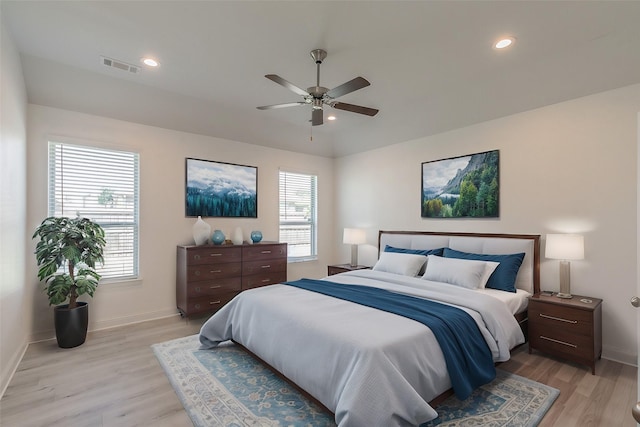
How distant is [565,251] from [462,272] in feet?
3.19

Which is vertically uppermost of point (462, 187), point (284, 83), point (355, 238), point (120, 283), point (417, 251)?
point (284, 83)

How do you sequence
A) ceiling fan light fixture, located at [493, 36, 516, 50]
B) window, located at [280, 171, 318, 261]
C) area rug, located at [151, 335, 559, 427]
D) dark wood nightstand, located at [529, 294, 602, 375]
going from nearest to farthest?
area rug, located at [151, 335, 559, 427], ceiling fan light fixture, located at [493, 36, 516, 50], dark wood nightstand, located at [529, 294, 602, 375], window, located at [280, 171, 318, 261]

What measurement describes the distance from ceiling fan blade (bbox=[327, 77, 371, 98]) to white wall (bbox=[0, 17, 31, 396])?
8.53 feet

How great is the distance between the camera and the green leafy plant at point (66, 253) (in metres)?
3.16

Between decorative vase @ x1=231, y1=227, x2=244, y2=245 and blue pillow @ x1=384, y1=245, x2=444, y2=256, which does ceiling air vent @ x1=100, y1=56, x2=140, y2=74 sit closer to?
decorative vase @ x1=231, y1=227, x2=244, y2=245

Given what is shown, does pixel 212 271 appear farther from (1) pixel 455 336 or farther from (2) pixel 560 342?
(2) pixel 560 342

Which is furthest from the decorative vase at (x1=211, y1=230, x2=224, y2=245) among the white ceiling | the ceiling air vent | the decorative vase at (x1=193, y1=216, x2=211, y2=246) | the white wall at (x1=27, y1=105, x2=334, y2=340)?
the ceiling air vent

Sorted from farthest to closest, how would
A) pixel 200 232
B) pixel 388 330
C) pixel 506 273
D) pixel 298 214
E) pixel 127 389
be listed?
pixel 298 214 → pixel 200 232 → pixel 506 273 → pixel 127 389 → pixel 388 330

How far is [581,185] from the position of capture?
3.26 m

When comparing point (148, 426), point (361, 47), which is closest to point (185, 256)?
point (148, 426)

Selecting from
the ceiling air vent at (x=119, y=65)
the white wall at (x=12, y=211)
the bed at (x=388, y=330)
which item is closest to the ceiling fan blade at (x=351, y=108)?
the bed at (x=388, y=330)

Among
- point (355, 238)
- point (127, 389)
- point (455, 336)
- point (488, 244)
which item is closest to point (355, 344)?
point (455, 336)

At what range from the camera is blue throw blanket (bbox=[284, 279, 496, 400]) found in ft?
7.01

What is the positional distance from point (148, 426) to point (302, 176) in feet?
14.7
